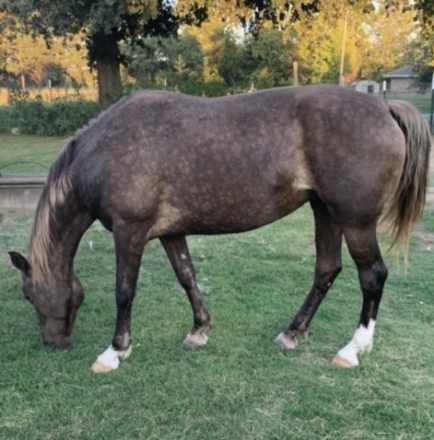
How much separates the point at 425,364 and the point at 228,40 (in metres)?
32.8

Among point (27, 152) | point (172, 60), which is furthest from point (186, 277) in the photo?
point (172, 60)

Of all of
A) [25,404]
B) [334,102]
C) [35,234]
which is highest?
[334,102]

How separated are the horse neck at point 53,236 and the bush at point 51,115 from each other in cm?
1658

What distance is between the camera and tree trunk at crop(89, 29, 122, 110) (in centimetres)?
1761

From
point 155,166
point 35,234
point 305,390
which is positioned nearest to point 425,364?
point 305,390

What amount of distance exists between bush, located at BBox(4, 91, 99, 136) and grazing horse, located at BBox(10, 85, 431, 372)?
54.6 ft

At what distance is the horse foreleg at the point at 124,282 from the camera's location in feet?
10.1

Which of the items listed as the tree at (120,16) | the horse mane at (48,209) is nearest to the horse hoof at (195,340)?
the horse mane at (48,209)

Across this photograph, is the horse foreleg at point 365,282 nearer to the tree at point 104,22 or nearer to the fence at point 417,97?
the tree at point 104,22

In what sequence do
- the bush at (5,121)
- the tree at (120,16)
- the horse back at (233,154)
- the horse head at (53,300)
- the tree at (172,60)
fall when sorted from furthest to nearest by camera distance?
1. the tree at (172,60)
2. the bush at (5,121)
3. the tree at (120,16)
4. the horse head at (53,300)
5. the horse back at (233,154)

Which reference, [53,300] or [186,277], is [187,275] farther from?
[53,300]

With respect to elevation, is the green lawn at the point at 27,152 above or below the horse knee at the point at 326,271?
below

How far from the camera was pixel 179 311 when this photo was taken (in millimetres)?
4070

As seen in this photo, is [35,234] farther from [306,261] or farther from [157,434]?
[306,261]
